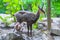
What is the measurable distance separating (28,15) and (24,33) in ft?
1.17

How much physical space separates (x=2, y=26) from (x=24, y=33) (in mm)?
735

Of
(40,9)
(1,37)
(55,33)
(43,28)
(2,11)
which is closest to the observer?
(40,9)

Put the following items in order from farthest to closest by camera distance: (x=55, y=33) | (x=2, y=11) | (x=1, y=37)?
(x=2, y=11) < (x=55, y=33) < (x=1, y=37)

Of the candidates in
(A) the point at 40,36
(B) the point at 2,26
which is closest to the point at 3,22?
(B) the point at 2,26

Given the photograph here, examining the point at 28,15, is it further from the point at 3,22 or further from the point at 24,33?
the point at 3,22

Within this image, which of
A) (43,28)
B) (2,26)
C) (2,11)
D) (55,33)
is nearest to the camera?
(55,33)

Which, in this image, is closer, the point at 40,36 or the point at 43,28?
the point at 40,36

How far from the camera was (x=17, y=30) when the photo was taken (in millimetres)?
2848

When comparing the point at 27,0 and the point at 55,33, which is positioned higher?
the point at 27,0

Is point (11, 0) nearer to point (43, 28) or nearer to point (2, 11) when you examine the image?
point (43, 28)

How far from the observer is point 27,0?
10.6ft

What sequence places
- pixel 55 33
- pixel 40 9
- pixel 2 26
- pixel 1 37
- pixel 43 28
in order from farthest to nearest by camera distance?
1. pixel 2 26
2. pixel 43 28
3. pixel 55 33
4. pixel 1 37
5. pixel 40 9

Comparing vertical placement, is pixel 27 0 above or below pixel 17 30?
above

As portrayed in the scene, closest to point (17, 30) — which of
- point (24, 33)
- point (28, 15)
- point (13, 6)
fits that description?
point (24, 33)
